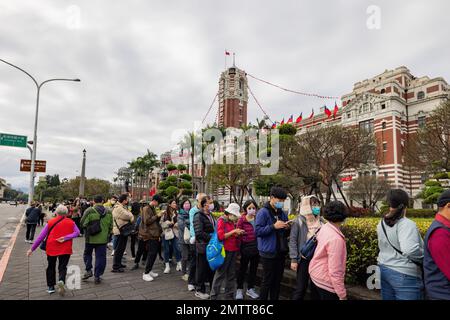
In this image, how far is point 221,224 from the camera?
4.59 meters

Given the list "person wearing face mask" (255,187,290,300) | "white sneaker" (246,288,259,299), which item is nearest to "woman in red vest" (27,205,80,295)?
"white sneaker" (246,288,259,299)

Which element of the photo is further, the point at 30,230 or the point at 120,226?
the point at 30,230

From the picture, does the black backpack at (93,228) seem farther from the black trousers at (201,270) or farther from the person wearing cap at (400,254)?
the person wearing cap at (400,254)

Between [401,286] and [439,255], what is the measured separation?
70 cm

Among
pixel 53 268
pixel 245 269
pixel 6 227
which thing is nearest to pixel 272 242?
pixel 245 269

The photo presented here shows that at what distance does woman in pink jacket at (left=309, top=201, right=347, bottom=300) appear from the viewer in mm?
2777

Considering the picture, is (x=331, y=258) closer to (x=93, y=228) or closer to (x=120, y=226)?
(x=93, y=228)

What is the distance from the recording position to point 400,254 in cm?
281

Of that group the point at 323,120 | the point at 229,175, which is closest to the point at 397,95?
the point at 323,120

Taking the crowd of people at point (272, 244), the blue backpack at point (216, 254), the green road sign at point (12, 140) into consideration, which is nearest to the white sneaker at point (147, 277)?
the crowd of people at point (272, 244)

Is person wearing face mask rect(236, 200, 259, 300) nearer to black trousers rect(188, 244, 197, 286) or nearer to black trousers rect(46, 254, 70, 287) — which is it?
black trousers rect(188, 244, 197, 286)

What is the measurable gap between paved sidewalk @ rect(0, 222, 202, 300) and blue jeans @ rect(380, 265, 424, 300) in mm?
3359
